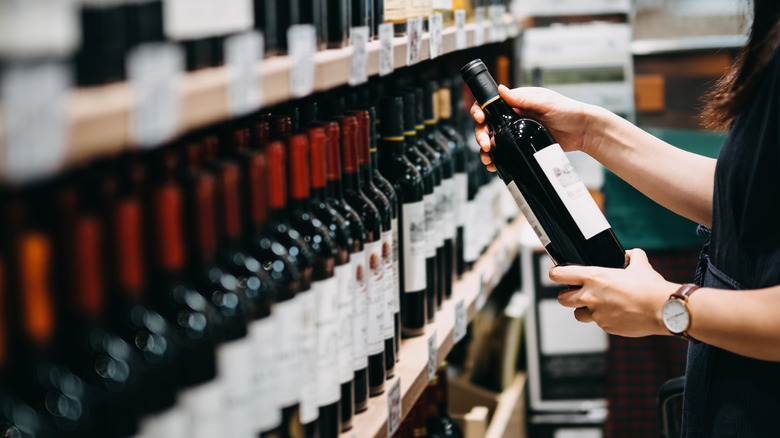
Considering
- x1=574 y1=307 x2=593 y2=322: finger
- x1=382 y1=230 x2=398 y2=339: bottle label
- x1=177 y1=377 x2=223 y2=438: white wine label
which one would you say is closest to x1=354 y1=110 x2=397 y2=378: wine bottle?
x1=382 y1=230 x2=398 y2=339: bottle label

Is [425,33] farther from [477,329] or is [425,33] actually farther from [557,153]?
[477,329]

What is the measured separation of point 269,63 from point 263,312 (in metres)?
0.30

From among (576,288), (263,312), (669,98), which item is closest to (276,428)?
(263,312)

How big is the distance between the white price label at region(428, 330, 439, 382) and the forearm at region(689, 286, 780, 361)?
528 millimetres

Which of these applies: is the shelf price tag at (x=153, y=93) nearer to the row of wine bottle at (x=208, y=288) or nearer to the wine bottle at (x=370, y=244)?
the row of wine bottle at (x=208, y=288)

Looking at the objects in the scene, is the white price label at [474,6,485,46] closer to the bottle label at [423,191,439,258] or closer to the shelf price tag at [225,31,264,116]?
the bottle label at [423,191,439,258]

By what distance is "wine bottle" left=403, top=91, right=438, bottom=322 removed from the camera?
5.66ft

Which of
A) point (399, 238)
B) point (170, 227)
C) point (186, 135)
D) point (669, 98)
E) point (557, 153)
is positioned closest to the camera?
point (170, 227)

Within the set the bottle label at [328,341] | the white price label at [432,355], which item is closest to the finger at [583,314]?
the white price label at [432,355]

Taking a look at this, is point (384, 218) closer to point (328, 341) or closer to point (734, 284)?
point (328, 341)

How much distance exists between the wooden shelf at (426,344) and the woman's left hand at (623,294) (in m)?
0.34

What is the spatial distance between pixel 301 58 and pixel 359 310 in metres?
0.44

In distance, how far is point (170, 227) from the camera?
78 centimetres

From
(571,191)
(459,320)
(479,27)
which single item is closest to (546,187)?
(571,191)
